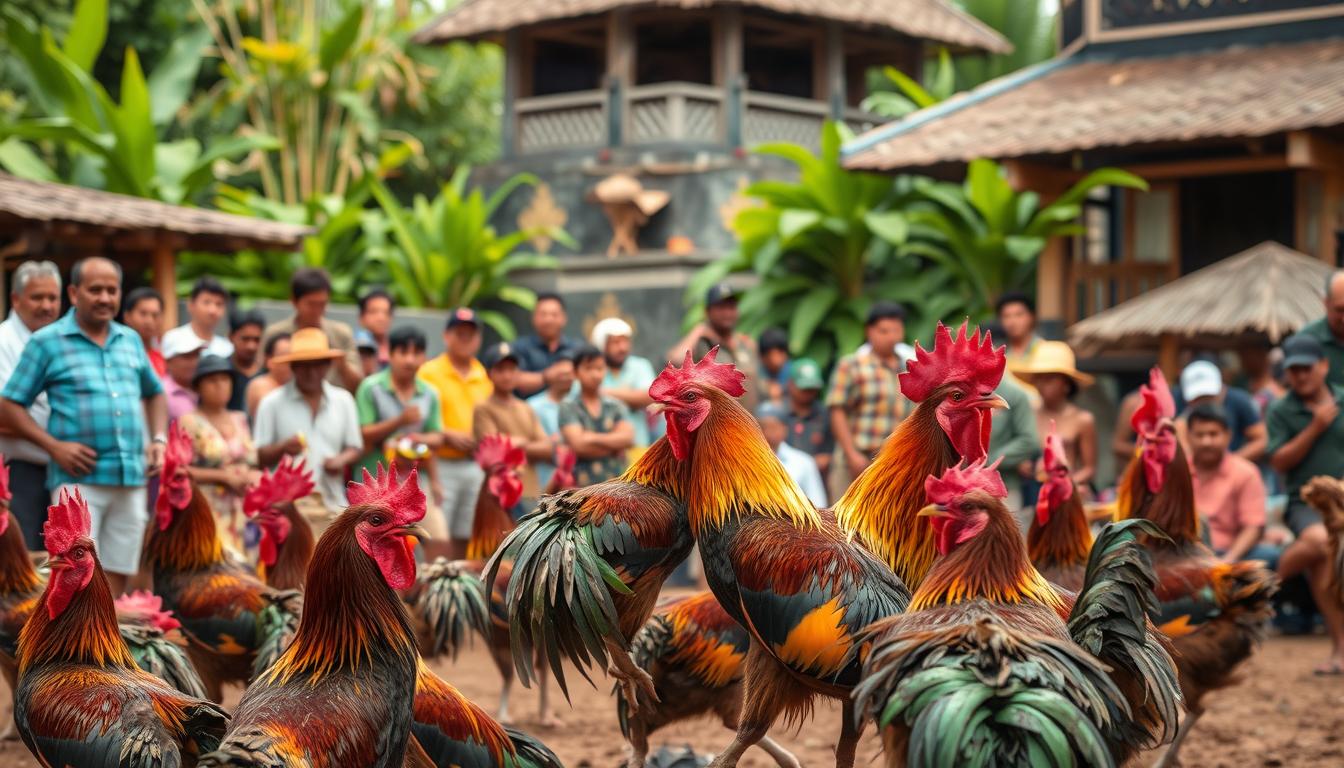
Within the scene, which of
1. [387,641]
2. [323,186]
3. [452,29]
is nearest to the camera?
[387,641]

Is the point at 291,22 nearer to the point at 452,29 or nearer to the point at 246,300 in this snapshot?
the point at 452,29

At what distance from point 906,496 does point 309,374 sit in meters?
4.24

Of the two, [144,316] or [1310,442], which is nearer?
[144,316]

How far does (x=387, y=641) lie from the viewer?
175 inches

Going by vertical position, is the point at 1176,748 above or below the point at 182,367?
below

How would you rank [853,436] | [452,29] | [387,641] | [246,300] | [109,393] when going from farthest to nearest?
[452,29] < [246,300] < [853,436] < [109,393] < [387,641]

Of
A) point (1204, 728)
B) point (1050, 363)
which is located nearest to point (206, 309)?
point (1050, 363)

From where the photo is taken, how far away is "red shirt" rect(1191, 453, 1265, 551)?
976 centimetres

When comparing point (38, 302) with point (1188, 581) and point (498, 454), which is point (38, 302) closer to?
point (498, 454)

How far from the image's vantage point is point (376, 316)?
10727mm

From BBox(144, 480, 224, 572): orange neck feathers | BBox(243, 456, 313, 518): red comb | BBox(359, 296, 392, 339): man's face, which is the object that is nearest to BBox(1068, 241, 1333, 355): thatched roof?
BBox(359, 296, 392, 339): man's face

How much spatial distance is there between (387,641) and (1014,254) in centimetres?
1272

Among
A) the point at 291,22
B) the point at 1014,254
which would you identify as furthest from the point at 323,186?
the point at 1014,254

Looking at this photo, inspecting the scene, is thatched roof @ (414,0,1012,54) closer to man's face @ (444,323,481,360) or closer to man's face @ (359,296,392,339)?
man's face @ (359,296,392,339)
